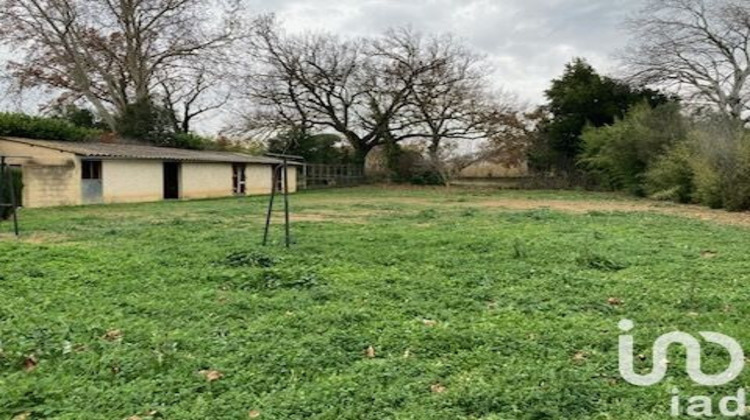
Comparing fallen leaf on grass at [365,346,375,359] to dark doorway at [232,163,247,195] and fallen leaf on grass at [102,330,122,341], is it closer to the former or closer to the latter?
fallen leaf on grass at [102,330,122,341]

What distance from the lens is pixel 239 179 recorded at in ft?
89.1

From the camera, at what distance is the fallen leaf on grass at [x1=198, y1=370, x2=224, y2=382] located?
10.8 feet

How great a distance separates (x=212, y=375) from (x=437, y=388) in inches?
49.2

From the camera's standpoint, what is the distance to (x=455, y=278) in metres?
5.87

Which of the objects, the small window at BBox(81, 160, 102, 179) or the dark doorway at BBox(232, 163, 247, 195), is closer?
the small window at BBox(81, 160, 102, 179)

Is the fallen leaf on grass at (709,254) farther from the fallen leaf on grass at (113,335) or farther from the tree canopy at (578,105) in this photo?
the tree canopy at (578,105)

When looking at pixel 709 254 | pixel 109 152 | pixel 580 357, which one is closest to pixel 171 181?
pixel 109 152

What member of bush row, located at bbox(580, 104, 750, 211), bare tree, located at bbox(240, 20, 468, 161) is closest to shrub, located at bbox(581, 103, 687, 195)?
bush row, located at bbox(580, 104, 750, 211)

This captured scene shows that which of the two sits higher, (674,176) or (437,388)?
(674,176)

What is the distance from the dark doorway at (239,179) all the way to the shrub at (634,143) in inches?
627

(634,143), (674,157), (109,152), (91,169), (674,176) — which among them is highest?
(634,143)

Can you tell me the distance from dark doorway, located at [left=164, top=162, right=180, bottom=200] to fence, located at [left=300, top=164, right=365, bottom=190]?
29.9 feet

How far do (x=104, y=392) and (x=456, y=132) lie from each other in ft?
103

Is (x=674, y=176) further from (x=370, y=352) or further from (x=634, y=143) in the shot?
(x=370, y=352)
